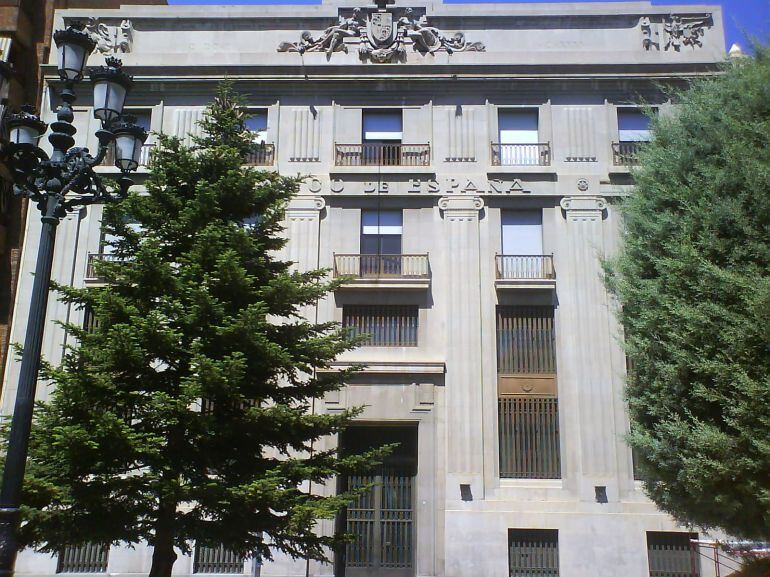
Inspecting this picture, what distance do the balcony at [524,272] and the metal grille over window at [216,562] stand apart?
35.6 feet

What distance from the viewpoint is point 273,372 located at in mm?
13094

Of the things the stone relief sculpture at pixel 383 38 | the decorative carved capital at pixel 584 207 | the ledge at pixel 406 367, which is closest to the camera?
the ledge at pixel 406 367

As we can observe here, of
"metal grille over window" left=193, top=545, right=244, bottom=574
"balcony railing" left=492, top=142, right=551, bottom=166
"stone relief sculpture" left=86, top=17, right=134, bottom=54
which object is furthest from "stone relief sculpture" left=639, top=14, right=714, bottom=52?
"metal grille over window" left=193, top=545, right=244, bottom=574

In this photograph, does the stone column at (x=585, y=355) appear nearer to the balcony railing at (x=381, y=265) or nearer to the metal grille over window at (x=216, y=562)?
the balcony railing at (x=381, y=265)

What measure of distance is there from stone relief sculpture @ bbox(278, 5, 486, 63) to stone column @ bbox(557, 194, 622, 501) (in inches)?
258

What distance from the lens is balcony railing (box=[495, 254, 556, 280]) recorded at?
848 inches

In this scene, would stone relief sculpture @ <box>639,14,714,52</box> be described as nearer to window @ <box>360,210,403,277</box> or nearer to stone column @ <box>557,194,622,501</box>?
stone column @ <box>557,194,622,501</box>

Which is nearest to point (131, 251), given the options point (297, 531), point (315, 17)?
point (297, 531)

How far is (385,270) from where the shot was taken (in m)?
21.7

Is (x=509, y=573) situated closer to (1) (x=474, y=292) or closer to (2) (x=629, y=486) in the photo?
(2) (x=629, y=486)

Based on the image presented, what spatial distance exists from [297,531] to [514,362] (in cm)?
1062

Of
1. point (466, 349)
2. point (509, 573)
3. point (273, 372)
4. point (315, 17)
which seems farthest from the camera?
point (315, 17)

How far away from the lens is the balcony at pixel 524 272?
2114 cm

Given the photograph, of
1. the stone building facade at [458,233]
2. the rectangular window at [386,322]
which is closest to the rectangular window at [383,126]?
the stone building facade at [458,233]
